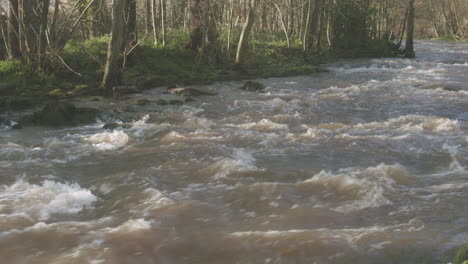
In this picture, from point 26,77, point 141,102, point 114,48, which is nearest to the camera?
point 141,102

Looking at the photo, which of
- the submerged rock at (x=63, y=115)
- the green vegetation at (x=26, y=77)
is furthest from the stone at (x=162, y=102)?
the green vegetation at (x=26, y=77)

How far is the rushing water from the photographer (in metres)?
5.62

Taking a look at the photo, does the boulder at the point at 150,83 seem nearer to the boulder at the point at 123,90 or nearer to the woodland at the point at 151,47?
the woodland at the point at 151,47

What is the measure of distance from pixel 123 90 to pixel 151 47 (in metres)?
5.54

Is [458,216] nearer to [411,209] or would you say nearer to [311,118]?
[411,209]

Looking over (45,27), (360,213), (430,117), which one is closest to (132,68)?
(45,27)

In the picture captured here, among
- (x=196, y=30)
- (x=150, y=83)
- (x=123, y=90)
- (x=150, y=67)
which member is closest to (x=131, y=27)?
(x=150, y=67)

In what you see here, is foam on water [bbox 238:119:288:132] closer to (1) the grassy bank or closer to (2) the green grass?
(1) the grassy bank

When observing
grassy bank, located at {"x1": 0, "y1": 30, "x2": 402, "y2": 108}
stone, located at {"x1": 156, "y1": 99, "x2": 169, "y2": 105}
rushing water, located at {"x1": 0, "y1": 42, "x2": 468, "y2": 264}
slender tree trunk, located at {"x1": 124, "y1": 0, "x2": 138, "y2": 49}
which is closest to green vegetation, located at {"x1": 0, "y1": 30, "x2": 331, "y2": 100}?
grassy bank, located at {"x1": 0, "y1": 30, "x2": 402, "y2": 108}

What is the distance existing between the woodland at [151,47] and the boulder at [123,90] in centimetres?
33

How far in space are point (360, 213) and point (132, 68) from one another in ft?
50.6

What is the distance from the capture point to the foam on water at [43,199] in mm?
6883

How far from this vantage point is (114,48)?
16250 mm

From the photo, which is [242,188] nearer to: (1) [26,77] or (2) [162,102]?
(2) [162,102]
